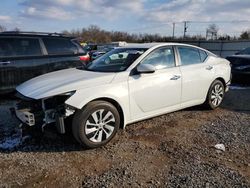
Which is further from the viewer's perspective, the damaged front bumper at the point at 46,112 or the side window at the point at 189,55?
the side window at the point at 189,55

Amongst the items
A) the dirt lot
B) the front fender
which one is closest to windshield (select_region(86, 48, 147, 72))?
the front fender

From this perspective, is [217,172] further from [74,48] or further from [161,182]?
[74,48]

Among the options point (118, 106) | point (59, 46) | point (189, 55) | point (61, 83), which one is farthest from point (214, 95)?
point (59, 46)

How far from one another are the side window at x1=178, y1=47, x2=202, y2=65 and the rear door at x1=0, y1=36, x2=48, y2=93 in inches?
133

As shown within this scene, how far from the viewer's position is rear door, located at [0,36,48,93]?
6.27 meters

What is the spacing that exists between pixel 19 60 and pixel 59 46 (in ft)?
3.59

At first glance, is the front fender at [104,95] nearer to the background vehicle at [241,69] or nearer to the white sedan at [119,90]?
the white sedan at [119,90]

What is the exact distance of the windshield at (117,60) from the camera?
466 centimetres

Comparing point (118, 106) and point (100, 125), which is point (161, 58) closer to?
point (118, 106)

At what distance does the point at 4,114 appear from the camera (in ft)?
18.8

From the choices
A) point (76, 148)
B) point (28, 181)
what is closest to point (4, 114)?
point (76, 148)

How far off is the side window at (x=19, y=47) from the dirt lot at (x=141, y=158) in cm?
187

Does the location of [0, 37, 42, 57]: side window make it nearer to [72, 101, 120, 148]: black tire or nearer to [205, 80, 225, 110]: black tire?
[72, 101, 120, 148]: black tire

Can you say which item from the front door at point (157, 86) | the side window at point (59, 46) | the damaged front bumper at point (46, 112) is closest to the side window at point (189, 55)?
the front door at point (157, 86)
